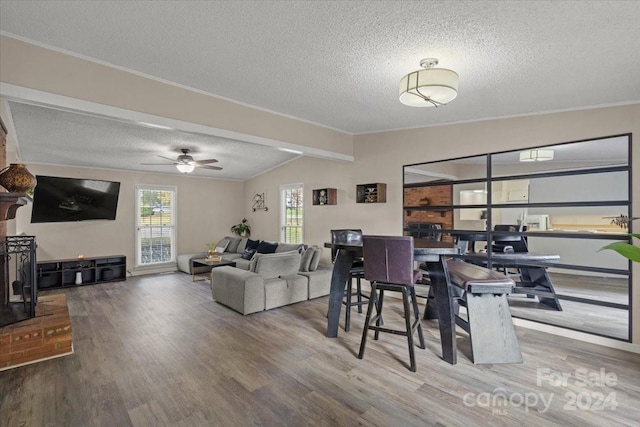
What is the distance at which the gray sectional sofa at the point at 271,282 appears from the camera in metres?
4.13

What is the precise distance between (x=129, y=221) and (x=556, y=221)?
7.70 metres

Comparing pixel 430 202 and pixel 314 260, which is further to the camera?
pixel 314 260

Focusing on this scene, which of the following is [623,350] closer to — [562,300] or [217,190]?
[562,300]

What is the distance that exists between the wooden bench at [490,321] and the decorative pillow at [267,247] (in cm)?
442

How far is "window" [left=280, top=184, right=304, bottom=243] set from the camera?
22.4 feet

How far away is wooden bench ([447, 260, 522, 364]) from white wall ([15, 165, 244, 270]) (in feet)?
22.0

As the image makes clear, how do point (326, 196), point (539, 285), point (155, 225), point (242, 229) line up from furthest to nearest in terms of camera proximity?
point (242, 229), point (155, 225), point (326, 196), point (539, 285)

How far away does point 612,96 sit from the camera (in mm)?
2930

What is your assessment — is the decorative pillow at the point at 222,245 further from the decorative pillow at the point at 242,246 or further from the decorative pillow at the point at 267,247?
the decorative pillow at the point at 267,247

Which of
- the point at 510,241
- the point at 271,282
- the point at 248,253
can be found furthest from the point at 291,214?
the point at 510,241

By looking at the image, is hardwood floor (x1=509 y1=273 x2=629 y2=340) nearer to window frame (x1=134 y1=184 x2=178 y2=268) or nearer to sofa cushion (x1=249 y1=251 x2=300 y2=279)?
sofa cushion (x1=249 y1=251 x2=300 y2=279)

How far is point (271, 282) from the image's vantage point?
4375 mm

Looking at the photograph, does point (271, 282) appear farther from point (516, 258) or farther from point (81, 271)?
point (81, 271)

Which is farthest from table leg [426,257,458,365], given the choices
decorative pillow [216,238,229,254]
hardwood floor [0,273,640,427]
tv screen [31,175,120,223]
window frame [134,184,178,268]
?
tv screen [31,175,120,223]
